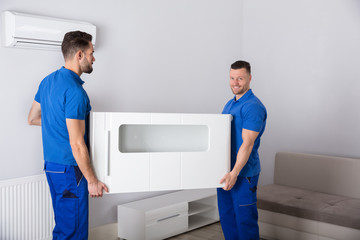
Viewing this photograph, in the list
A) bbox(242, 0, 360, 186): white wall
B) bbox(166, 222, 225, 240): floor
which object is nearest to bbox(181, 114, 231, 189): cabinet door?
bbox(166, 222, 225, 240): floor

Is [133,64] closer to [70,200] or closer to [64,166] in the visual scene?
[64,166]

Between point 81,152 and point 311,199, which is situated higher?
point 81,152

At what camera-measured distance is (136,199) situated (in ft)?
10.7

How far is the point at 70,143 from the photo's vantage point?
6.37 feet

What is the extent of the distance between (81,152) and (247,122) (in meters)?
0.94

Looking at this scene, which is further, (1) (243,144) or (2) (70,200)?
(1) (243,144)

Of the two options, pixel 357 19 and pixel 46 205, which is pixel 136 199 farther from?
pixel 357 19

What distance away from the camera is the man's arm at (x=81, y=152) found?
6.32ft

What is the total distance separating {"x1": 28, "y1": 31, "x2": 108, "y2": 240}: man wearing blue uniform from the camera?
76.5 inches

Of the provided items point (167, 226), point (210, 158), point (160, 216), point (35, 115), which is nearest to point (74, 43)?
point (35, 115)

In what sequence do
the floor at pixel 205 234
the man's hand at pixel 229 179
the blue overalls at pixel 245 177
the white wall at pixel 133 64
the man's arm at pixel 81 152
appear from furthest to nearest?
the floor at pixel 205 234 → the white wall at pixel 133 64 → the blue overalls at pixel 245 177 → the man's hand at pixel 229 179 → the man's arm at pixel 81 152

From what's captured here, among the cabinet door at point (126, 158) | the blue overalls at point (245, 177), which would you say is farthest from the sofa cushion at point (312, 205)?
the cabinet door at point (126, 158)

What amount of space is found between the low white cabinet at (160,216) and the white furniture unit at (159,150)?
3.07ft

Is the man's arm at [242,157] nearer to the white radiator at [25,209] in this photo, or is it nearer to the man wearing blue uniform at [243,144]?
the man wearing blue uniform at [243,144]
